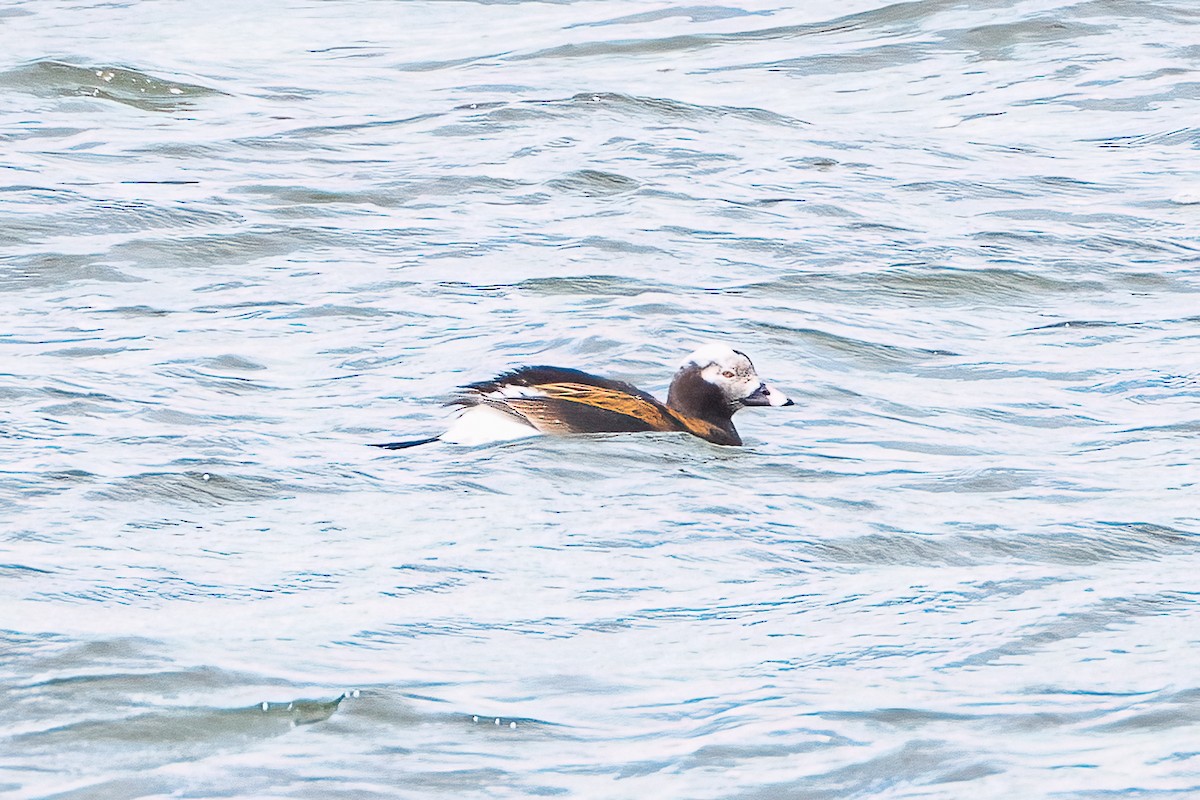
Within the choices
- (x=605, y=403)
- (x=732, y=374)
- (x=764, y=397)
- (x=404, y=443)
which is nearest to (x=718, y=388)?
(x=732, y=374)

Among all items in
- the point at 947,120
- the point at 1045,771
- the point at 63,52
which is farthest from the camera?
the point at 63,52

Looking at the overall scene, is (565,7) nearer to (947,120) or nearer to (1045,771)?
(947,120)

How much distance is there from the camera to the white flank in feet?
26.5

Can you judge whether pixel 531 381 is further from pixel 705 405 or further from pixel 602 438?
pixel 705 405

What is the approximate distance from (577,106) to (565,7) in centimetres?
379

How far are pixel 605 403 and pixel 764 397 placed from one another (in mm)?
710

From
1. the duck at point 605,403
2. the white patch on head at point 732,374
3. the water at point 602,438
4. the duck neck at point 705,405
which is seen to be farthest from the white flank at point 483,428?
the white patch on head at point 732,374

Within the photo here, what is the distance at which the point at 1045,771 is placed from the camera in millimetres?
5125

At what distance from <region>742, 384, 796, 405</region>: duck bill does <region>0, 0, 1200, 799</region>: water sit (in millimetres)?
161

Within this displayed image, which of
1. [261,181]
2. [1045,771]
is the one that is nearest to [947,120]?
[261,181]

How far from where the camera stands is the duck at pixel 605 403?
26.7 feet

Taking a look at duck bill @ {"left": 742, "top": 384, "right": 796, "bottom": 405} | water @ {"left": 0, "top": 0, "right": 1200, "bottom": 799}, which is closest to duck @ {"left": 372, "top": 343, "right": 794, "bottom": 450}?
duck bill @ {"left": 742, "top": 384, "right": 796, "bottom": 405}

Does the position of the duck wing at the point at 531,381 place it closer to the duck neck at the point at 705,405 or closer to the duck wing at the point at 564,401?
the duck wing at the point at 564,401

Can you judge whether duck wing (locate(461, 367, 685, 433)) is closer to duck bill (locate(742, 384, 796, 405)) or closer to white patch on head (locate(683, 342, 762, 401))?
white patch on head (locate(683, 342, 762, 401))
